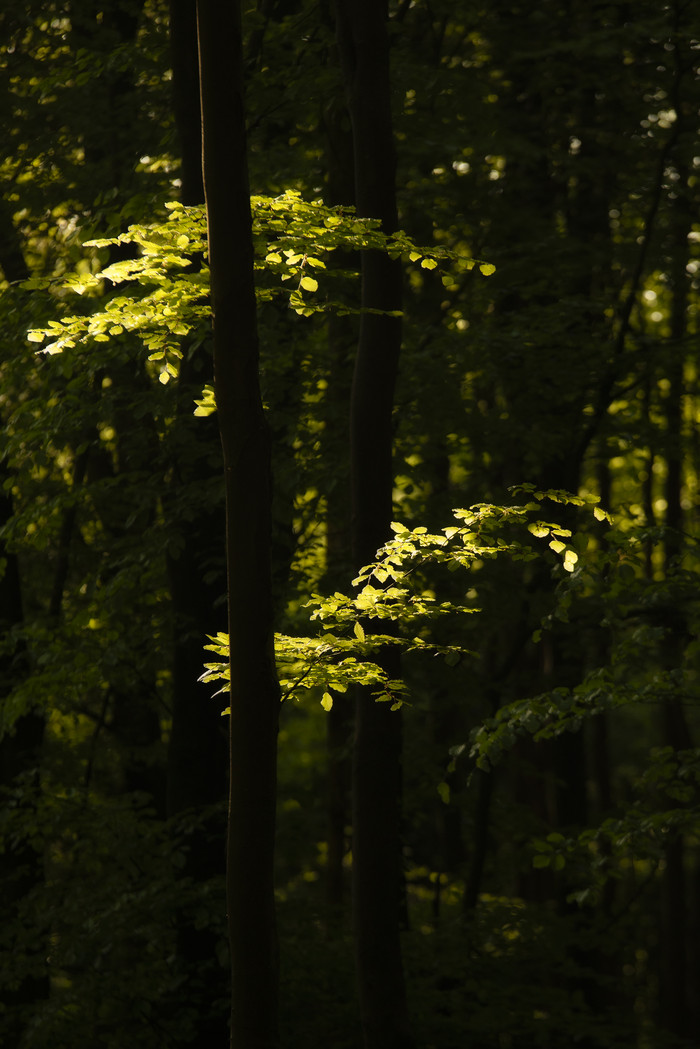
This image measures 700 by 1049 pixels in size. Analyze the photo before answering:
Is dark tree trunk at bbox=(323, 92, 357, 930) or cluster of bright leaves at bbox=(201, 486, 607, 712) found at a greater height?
dark tree trunk at bbox=(323, 92, 357, 930)

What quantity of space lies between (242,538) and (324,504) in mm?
5357

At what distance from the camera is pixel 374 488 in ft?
21.2

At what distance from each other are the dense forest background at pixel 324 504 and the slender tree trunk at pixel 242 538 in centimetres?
145

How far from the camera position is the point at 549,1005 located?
880 centimetres

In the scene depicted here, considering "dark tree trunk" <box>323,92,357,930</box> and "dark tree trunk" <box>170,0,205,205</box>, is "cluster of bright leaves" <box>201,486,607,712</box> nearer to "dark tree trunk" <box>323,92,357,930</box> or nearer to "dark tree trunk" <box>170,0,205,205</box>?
"dark tree trunk" <box>323,92,357,930</box>

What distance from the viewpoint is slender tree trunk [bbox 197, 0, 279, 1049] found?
4109 mm

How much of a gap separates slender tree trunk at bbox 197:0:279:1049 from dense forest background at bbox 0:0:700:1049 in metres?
1.45

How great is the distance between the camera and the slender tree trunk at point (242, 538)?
162 inches

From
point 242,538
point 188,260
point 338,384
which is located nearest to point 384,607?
point 242,538

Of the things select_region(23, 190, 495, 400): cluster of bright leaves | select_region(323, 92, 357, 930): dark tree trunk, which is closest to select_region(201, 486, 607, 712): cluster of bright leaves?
select_region(23, 190, 495, 400): cluster of bright leaves

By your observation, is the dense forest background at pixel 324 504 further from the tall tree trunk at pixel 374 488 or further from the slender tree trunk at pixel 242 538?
the slender tree trunk at pixel 242 538

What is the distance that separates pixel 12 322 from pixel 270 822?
422 centimetres

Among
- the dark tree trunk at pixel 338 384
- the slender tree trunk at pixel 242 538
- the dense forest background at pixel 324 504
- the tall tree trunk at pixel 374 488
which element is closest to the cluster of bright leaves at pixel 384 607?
the slender tree trunk at pixel 242 538

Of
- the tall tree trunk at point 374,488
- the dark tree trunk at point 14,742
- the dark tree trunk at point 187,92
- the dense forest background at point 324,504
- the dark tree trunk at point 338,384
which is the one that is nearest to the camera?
the tall tree trunk at point 374,488
